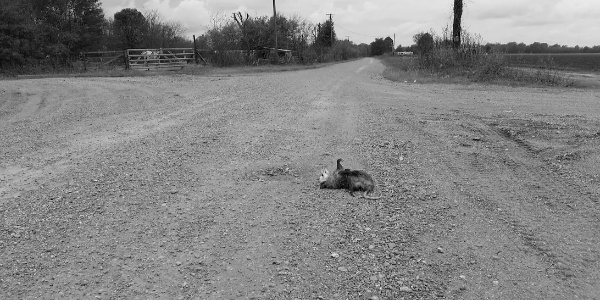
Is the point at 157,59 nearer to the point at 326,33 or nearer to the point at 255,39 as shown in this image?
the point at 255,39

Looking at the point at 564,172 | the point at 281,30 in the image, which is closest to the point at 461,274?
the point at 564,172

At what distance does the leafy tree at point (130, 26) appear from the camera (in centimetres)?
4134

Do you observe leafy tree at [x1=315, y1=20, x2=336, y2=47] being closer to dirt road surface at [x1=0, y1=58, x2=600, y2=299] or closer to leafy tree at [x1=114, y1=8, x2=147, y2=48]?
leafy tree at [x1=114, y1=8, x2=147, y2=48]

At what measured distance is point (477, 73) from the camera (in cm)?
1866

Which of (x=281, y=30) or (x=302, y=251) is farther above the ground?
(x=281, y=30)

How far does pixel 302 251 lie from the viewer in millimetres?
3824

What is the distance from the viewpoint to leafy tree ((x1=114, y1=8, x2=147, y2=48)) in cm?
4134

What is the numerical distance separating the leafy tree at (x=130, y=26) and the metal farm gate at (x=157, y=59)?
895cm

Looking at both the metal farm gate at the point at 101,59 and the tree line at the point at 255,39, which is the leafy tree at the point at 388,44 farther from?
the metal farm gate at the point at 101,59

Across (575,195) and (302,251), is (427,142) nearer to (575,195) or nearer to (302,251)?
(575,195)

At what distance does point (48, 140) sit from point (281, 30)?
3805cm

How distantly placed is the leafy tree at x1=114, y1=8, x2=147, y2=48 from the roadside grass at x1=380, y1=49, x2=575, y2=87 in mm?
28101

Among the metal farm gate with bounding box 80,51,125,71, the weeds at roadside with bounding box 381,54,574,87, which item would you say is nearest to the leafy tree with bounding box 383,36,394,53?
the metal farm gate with bounding box 80,51,125,71

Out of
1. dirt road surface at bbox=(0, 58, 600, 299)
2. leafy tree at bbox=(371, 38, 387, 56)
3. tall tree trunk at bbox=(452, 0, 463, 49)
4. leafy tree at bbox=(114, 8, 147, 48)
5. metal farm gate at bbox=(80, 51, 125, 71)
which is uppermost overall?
leafy tree at bbox=(371, 38, 387, 56)
